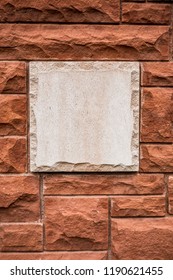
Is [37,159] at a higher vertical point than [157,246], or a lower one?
higher

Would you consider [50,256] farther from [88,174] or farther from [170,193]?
[170,193]

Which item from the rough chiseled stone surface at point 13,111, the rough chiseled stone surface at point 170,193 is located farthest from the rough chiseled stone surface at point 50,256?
the rough chiseled stone surface at point 13,111

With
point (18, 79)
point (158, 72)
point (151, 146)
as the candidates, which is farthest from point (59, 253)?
point (158, 72)

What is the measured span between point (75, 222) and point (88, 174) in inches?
7.9

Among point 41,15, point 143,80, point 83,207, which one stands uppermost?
point 41,15

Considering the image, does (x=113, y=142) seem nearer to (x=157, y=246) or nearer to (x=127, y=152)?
(x=127, y=152)

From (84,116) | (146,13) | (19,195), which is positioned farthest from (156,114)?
(19,195)

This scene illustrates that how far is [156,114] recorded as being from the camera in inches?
65.7

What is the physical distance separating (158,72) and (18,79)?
56 centimetres

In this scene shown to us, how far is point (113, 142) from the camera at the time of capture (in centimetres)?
167

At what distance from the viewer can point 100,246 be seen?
170cm

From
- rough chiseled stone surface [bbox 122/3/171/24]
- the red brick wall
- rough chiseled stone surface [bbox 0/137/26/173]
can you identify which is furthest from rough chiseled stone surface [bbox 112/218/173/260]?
rough chiseled stone surface [bbox 122/3/171/24]

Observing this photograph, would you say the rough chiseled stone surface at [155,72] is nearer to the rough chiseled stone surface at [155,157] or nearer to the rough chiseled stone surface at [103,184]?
the rough chiseled stone surface at [155,157]

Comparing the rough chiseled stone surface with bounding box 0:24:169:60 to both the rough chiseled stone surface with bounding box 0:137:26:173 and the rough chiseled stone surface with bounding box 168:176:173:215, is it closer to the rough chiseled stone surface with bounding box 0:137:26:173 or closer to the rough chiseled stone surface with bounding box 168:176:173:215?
the rough chiseled stone surface with bounding box 0:137:26:173
